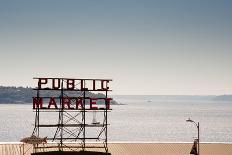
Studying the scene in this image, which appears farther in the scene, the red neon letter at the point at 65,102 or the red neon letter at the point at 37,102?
the red neon letter at the point at 65,102

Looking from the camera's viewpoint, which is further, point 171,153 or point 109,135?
point 109,135

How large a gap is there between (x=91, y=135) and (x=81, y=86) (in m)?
120

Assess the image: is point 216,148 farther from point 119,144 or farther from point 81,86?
point 81,86

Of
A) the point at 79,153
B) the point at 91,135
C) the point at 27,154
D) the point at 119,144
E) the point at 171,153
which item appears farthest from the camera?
the point at 91,135

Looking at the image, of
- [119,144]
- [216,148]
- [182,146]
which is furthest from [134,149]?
[216,148]

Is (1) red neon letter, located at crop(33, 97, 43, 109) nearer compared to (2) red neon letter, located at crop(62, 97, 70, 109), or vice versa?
(1) red neon letter, located at crop(33, 97, 43, 109)

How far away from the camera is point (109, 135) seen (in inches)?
7042

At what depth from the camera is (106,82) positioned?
55312mm

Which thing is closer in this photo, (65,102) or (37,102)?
(37,102)

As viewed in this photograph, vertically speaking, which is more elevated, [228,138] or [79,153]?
[79,153]

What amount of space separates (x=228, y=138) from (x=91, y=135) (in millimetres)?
53907

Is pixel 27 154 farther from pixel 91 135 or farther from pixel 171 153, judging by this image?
pixel 91 135

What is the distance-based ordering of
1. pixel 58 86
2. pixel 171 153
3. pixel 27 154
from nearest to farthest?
pixel 58 86 < pixel 27 154 < pixel 171 153

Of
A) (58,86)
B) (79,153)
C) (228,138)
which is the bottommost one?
(228,138)
